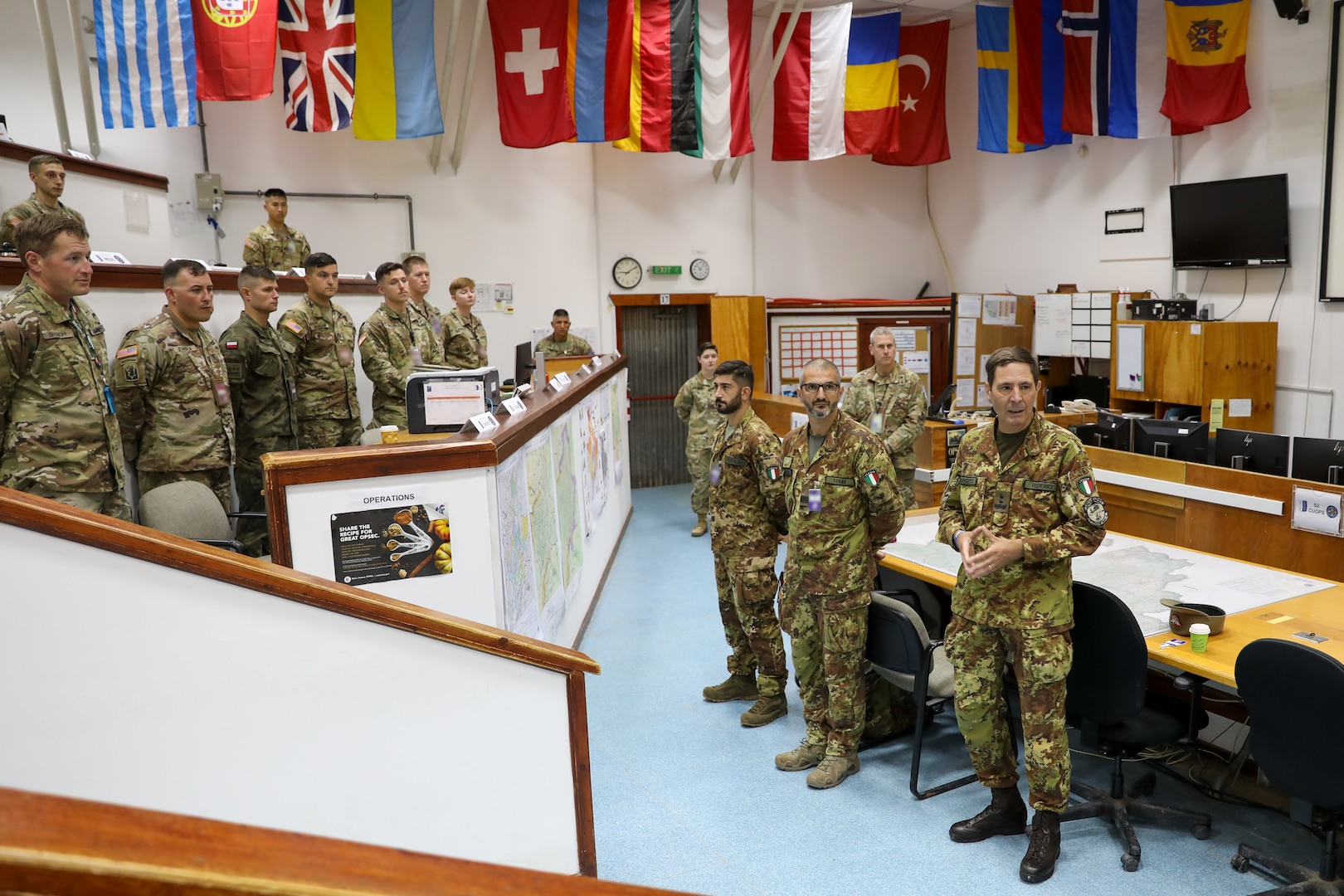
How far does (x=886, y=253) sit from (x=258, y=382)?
8863 mm

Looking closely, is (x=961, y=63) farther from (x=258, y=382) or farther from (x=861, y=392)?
(x=258, y=382)

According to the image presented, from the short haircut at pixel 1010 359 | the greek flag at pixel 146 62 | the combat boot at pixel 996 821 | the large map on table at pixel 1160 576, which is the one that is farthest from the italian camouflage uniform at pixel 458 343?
the combat boot at pixel 996 821

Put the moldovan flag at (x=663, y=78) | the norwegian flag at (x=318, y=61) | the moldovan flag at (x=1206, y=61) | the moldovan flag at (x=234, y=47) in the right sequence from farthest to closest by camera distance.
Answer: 1. the moldovan flag at (x=663, y=78)
2. the moldovan flag at (x=1206, y=61)
3. the norwegian flag at (x=318, y=61)
4. the moldovan flag at (x=234, y=47)

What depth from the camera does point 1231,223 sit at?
318 inches

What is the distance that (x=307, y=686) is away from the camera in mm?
1722

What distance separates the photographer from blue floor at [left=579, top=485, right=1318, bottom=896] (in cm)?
314

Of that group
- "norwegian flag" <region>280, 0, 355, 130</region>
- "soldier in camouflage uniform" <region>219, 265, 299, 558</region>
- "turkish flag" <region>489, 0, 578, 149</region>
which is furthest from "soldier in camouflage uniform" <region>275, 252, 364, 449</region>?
"turkish flag" <region>489, 0, 578, 149</region>

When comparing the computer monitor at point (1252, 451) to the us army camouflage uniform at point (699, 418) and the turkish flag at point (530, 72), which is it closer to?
the us army camouflage uniform at point (699, 418)

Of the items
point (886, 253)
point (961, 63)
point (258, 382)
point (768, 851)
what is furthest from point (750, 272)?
point (768, 851)

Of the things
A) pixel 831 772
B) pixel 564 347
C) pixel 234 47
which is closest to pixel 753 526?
pixel 831 772

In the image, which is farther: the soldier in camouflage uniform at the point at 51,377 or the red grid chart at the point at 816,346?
the red grid chart at the point at 816,346

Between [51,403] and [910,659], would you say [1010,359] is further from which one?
[51,403]

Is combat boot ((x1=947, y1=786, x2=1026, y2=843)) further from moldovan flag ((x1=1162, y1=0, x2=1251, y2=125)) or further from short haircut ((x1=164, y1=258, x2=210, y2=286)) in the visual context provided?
moldovan flag ((x1=1162, y1=0, x2=1251, y2=125))

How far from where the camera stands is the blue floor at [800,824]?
10.3 feet
